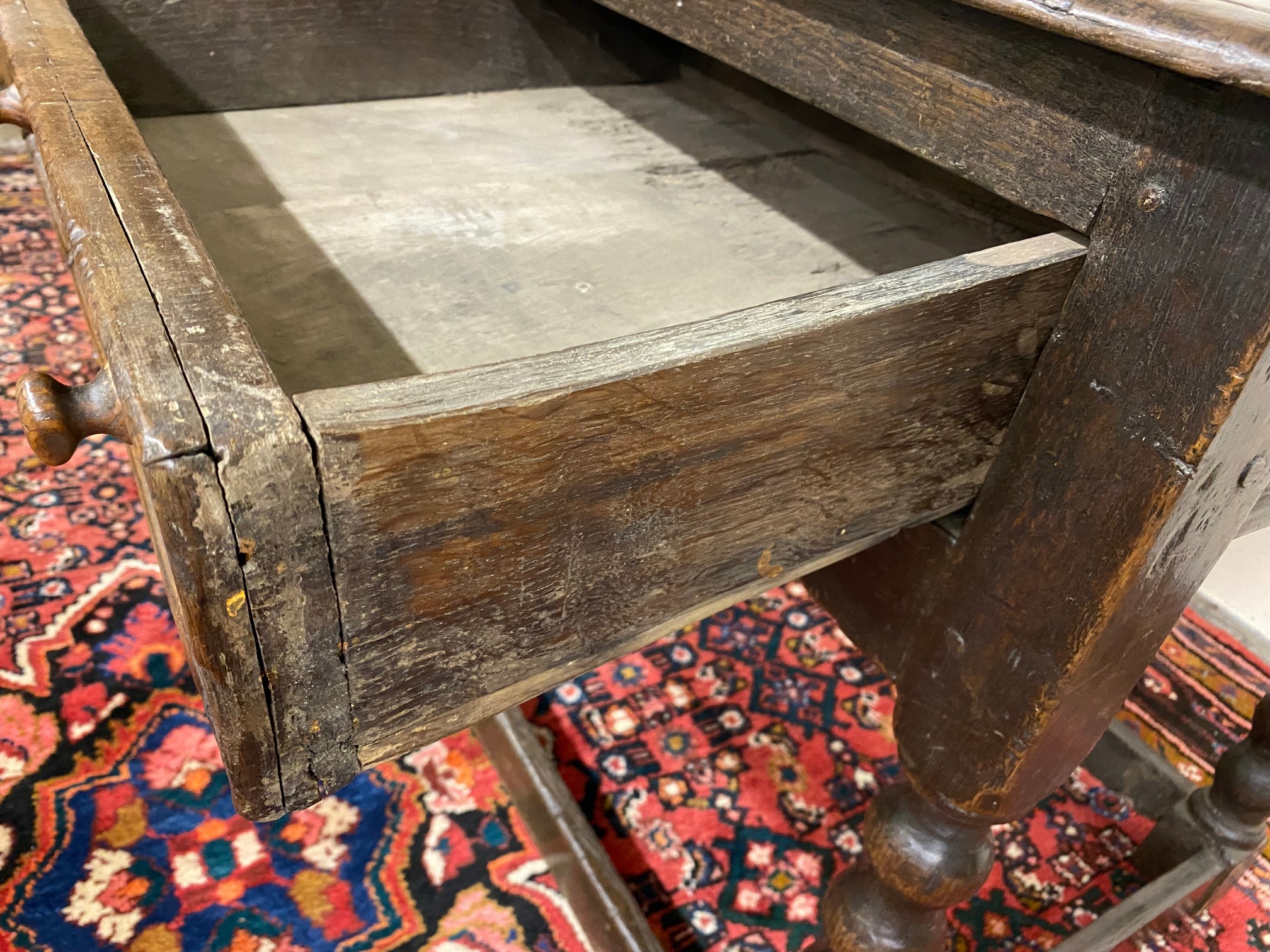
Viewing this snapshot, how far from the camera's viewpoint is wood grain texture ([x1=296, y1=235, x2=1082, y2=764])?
0.35 m

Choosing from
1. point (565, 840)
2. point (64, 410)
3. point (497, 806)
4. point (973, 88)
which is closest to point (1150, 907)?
point (565, 840)

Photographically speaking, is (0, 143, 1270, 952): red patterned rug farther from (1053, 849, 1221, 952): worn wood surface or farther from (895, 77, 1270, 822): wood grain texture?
(895, 77, 1270, 822): wood grain texture

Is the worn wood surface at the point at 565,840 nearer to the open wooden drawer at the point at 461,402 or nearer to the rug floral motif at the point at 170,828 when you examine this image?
the rug floral motif at the point at 170,828

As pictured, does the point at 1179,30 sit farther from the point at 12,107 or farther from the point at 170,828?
the point at 170,828

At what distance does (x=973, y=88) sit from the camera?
500mm

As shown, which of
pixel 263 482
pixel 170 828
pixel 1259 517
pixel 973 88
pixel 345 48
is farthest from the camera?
pixel 170 828

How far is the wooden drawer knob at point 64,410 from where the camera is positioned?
0.33m

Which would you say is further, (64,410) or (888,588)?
(888,588)

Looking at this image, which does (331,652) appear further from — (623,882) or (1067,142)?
(623,882)

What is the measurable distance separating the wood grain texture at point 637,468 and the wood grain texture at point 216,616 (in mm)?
38

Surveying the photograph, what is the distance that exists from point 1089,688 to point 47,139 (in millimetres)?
689

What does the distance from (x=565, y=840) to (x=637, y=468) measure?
2.31 feet

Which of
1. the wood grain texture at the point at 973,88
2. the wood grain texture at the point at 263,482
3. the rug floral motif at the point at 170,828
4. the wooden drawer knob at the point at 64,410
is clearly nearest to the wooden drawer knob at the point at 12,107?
the wood grain texture at the point at 263,482

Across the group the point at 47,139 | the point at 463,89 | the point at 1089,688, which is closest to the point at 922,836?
the point at 1089,688
